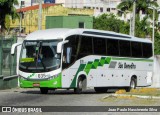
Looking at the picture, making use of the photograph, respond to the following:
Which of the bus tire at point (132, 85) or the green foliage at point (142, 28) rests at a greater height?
the green foliage at point (142, 28)

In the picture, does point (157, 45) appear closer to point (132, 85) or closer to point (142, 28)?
point (142, 28)

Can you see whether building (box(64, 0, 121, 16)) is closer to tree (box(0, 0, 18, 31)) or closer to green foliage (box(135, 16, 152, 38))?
green foliage (box(135, 16, 152, 38))

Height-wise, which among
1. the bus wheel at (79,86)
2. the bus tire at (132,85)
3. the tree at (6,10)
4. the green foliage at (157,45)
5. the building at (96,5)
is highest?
the building at (96,5)

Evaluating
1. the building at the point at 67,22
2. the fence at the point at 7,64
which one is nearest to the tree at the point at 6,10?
the building at the point at 67,22

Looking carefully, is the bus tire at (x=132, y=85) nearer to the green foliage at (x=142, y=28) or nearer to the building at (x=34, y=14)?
the green foliage at (x=142, y=28)

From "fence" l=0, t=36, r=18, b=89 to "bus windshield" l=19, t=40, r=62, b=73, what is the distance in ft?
23.5

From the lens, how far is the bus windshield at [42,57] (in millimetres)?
28578

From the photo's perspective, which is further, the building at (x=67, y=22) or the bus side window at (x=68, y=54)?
the building at (x=67, y=22)

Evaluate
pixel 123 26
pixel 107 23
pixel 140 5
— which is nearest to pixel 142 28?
pixel 123 26

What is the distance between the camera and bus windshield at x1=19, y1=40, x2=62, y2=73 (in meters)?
28.6

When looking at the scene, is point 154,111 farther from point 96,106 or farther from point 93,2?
point 93,2

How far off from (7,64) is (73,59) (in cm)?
901

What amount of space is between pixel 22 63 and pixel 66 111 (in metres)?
10.5

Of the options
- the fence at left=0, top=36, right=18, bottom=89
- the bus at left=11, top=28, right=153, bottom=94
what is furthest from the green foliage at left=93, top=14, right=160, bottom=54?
the bus at left=11, top=28, right=153, bottom=94
